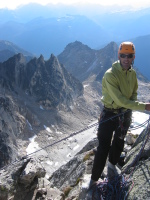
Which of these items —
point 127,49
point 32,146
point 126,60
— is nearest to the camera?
point 127,49

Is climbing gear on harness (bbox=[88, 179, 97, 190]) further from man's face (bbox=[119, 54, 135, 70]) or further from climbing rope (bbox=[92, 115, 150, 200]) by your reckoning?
man's face (bbox=[119, 54, 135, 70])

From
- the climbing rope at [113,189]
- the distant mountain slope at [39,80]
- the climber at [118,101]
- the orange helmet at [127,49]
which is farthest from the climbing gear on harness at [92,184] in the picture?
the distant mountain slope at [39,80]

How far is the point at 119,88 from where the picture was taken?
736 cm

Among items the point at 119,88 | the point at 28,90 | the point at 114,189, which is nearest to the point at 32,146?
the point at 28,90

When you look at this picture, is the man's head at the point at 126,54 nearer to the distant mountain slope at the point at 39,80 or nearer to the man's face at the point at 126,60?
the man's face at the point at 126,60

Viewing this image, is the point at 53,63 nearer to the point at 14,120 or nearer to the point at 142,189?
the point at 14,120

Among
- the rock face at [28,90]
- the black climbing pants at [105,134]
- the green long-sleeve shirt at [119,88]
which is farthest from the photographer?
the rock face at [28,90]

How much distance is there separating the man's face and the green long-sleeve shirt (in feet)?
0.44

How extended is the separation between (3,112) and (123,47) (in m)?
108

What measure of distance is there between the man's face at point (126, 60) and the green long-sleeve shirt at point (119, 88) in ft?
0.44

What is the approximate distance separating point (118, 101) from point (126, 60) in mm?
1347

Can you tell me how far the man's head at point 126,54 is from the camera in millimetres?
7170

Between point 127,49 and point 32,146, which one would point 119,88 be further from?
point 32,146

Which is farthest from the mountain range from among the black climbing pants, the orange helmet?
the orange helmet
